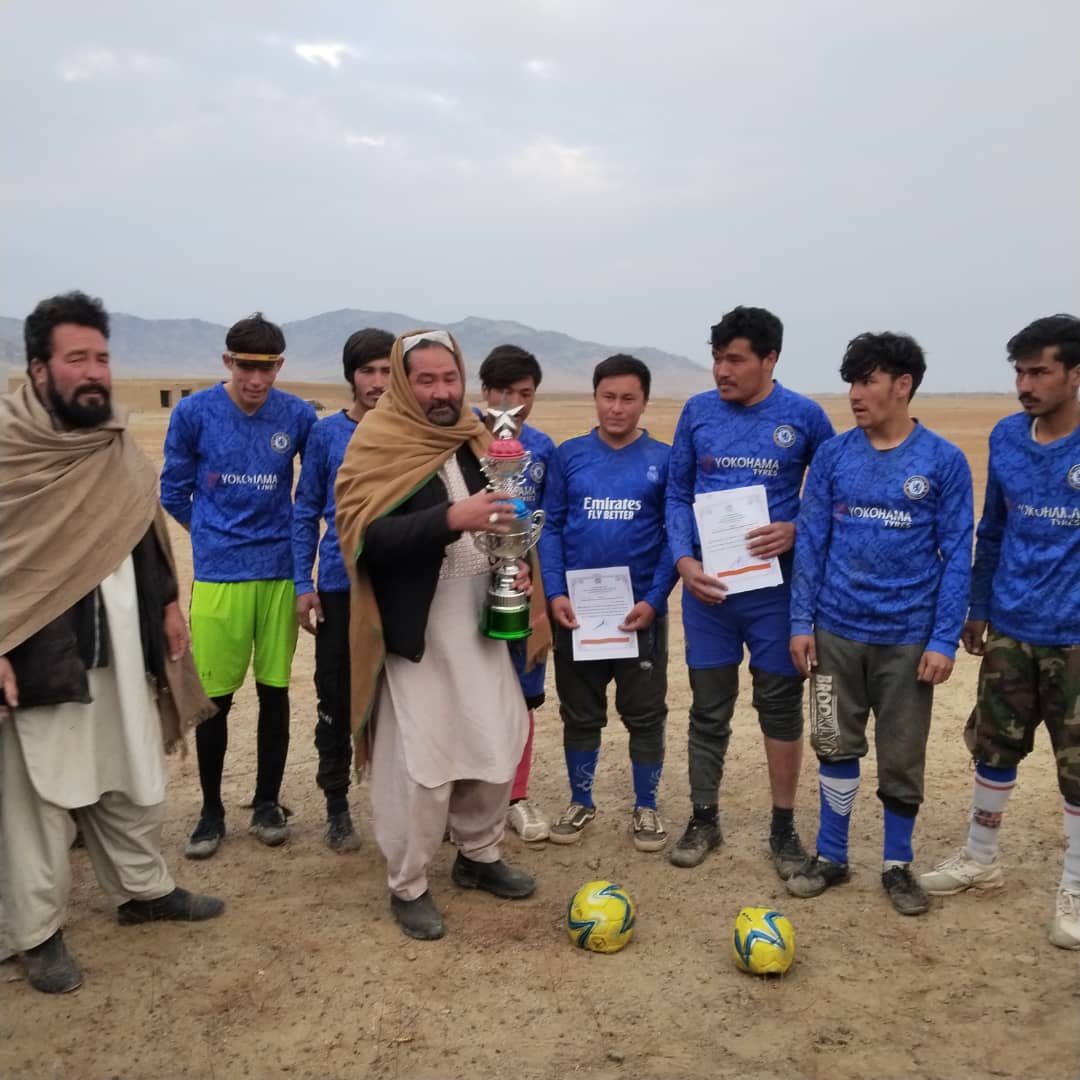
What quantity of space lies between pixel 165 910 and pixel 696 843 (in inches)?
96.9

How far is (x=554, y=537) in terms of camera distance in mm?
4980

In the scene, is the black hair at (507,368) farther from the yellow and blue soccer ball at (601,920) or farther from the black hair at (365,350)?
the yellow and blue soccer ball at (601,920)

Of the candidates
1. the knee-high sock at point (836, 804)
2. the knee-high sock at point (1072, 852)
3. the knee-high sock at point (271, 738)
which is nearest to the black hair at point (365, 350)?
the knee-high sock at point (271, 738)

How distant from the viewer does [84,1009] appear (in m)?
3.64

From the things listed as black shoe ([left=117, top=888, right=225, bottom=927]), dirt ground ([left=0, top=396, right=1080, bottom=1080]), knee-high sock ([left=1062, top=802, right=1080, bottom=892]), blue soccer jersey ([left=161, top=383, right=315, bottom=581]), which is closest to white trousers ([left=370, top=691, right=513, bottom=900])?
dirt ground ([left=0, top=396, right=1080, bottom=1080])

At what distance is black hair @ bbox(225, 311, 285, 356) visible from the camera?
474 centimetres

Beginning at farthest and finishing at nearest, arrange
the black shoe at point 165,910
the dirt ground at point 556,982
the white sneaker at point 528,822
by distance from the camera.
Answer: the white sneaker at point 528,822 → the black shoe at point 165,910 → the dirt ground at point 556,982

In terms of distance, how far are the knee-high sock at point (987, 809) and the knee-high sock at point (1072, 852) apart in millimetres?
262

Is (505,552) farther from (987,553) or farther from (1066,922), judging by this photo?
(1066,922)

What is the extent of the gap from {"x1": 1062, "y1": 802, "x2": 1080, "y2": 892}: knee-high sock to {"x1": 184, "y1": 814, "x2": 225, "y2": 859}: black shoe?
394 centimetres

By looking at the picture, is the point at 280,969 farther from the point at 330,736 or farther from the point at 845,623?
the point at 845,623

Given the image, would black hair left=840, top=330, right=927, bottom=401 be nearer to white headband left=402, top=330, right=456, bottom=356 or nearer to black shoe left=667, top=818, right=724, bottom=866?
white headband left=402, top=330, right=456, bottom=356

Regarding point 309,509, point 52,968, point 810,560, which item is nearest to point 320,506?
point 309,509

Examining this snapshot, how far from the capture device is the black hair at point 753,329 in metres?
4.54
